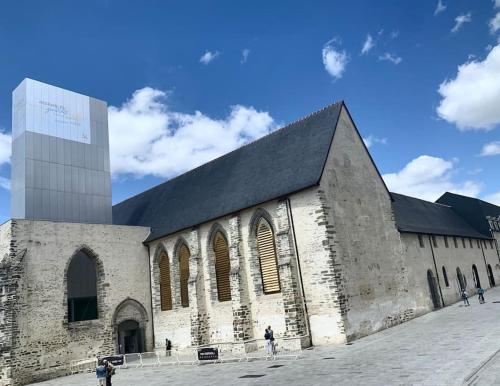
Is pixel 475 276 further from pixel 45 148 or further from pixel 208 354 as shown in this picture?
pixel 45 148

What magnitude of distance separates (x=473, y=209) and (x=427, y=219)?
38.7 ft

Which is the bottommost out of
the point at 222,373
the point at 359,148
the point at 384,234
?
the point at 222,373

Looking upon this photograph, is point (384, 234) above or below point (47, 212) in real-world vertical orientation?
below

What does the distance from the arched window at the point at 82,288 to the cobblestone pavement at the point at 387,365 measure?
3651mm

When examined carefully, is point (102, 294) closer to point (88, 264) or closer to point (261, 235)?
point (88, 264)

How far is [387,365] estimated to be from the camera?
38.7 ft

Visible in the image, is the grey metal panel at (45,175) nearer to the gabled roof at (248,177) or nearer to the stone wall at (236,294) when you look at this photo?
the gabled roof at (248,177)

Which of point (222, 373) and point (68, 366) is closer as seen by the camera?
point (222, 373)

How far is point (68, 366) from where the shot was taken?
21.1m

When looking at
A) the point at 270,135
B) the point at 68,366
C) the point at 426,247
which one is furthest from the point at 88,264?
the point at 426,247

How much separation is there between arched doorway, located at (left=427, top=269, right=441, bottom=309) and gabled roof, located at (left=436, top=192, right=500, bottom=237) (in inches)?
634

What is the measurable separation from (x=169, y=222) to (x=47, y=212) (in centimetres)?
685

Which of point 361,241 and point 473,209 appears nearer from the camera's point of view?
point 361,241

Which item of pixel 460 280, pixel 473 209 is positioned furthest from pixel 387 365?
pixel 473 209
